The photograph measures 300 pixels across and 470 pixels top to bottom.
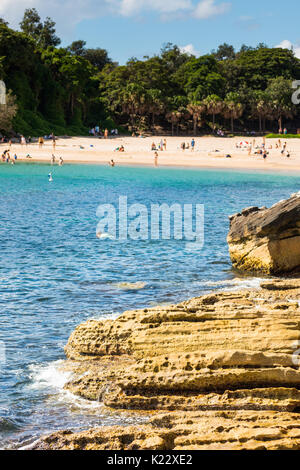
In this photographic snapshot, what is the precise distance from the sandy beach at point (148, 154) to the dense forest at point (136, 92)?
717cm

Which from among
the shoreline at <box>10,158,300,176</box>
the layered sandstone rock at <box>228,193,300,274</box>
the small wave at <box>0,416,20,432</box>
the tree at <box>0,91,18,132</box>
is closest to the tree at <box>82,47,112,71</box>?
the tree at <box>0,91,18,132</box>

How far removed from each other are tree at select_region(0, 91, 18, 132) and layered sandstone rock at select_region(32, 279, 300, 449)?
6225cm

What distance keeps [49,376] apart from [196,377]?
3090mm

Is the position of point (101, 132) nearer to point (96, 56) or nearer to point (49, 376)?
point (96, 56)

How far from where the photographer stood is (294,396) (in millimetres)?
7691

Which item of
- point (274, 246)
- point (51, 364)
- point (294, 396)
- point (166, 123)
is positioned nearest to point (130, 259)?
point (274, 246)

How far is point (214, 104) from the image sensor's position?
92.2 metres

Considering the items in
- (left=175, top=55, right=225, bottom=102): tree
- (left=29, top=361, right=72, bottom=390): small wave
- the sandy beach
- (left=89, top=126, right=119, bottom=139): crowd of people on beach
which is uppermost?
(left=175, top=55, right=225, bottom=102): tree

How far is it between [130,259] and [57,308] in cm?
611

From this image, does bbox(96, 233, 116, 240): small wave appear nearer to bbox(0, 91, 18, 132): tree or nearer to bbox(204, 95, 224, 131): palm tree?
bbox(0, 91, 18, 132): tree

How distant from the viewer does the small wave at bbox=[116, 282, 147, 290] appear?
15.9 metres

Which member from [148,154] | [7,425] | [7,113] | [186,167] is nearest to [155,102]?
[148,154]

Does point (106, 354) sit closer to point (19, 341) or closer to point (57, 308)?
point (19, 341)

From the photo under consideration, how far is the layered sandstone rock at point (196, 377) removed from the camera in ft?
22.7
